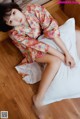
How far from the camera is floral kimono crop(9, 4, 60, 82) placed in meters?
1.35

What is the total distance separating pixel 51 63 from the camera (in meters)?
1.36

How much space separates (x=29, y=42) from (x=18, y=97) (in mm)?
374

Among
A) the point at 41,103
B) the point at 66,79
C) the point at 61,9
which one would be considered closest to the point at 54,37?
the point at 66,79

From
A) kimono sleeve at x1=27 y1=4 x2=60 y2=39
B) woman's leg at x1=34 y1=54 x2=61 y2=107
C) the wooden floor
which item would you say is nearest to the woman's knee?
woman's leg at x1=34 y1=54 x2=61 y2=107

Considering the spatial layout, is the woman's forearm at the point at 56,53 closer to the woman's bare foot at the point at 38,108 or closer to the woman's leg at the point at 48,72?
the woman's leg at the point at 48,72

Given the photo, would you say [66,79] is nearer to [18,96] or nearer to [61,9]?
[18,96]

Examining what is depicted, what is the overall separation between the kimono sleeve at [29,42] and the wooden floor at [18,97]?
285 mm

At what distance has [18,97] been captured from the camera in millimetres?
1484

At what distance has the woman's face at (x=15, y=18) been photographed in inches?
50.2

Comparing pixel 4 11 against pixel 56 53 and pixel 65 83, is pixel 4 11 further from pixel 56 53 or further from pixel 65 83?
pixel 65 83

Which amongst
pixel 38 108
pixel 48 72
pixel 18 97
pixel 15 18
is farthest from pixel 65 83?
pixel 15 18

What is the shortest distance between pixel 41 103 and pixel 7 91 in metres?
0.25

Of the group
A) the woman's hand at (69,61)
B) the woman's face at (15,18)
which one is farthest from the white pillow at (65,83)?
the woman's face at (15,18)

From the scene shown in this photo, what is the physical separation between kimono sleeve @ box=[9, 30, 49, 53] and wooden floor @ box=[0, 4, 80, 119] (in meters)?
0.28
